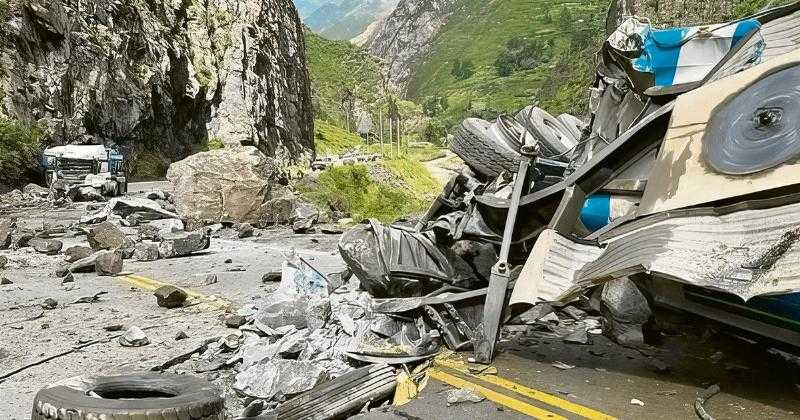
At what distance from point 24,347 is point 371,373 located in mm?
3151

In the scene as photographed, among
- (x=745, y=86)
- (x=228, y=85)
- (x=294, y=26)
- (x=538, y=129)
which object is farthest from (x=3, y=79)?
(x=294, y=26)

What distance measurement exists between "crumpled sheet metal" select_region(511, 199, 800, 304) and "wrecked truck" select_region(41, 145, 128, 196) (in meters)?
18.3

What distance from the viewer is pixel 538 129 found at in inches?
207

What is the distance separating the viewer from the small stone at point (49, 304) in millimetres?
6406

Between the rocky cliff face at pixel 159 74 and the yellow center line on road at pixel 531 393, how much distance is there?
24.0 metres

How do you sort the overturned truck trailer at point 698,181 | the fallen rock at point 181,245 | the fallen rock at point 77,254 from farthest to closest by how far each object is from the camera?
the fallen rock at point 181,245 → the fallen rock at point 77,254 → the overturned truck trailer at point 698,181

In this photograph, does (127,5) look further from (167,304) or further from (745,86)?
(745,86)

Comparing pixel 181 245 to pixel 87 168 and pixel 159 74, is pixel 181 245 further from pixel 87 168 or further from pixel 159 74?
pixel 159 74

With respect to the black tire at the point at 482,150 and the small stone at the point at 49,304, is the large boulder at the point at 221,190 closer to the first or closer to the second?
the small stone at the point at 49,304

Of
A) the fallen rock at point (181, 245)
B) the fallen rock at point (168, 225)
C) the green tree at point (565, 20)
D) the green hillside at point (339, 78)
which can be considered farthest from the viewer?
the green tree at point (565, 20)

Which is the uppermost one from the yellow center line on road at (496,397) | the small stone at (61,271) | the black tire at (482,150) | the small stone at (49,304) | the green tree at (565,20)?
the green tree at (565,20)

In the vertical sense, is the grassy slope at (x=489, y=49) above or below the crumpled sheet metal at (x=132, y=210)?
above

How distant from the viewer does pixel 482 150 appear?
5305 millimetres

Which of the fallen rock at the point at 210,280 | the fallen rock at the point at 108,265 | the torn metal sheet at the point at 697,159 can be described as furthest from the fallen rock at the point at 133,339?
the torn metal sheet at the point at 697,159
